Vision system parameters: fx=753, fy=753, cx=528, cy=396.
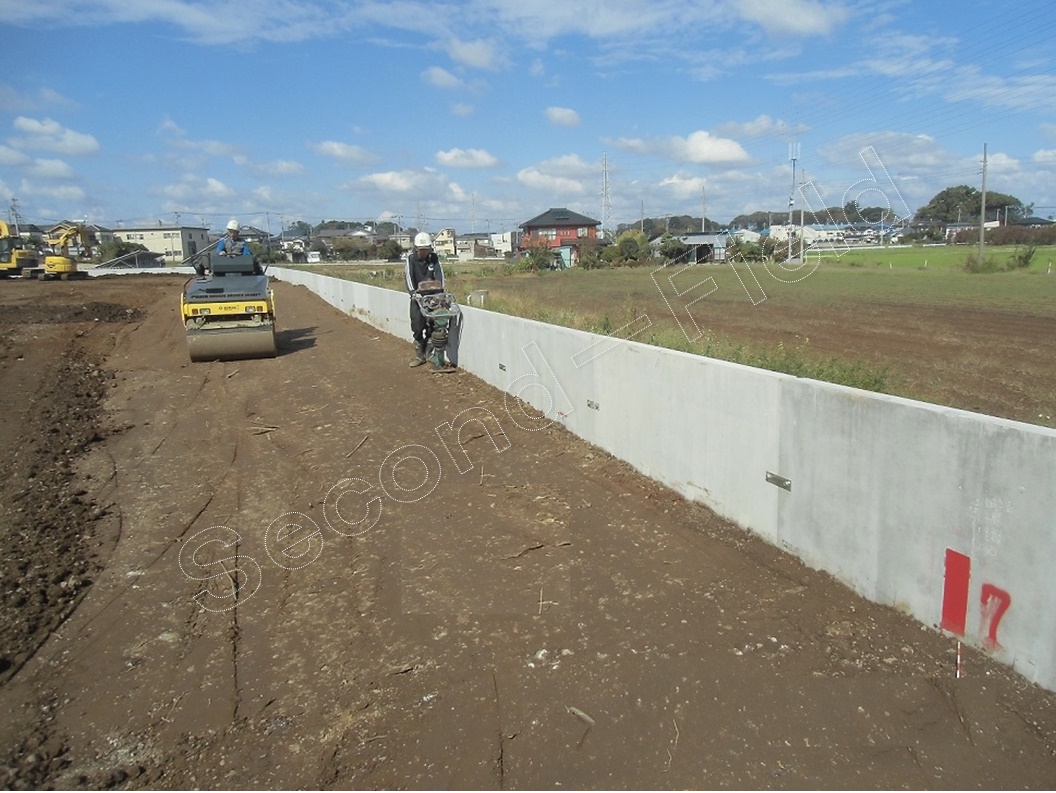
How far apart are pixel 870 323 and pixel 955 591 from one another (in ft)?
61.4

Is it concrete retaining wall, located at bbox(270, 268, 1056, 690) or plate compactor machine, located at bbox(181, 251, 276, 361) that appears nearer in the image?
concrete retaining wall, located at bbox(270, 268, 1056, 690)

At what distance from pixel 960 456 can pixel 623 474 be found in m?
3.53

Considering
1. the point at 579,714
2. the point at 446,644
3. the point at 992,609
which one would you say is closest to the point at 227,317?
the point at 446,644

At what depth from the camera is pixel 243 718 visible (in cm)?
381

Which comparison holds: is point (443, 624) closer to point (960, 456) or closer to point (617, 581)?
point (617, 581)

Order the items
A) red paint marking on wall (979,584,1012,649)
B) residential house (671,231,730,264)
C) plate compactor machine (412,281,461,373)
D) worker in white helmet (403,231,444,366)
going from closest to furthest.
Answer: red paint marking on wall (979,584,1012,649) < plate compactor machine (412,281,461,373) < worker in white helmet (403,231,444,366) < residential house (671,231,730,264)

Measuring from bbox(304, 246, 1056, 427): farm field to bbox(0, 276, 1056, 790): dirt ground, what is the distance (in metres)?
2.50

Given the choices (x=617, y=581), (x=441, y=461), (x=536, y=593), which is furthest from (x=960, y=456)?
(x=441, y=461)

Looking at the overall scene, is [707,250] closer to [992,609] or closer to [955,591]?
[955,591]

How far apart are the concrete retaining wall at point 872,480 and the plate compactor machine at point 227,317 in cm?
917

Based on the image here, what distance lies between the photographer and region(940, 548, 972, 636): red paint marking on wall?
3.91 meters

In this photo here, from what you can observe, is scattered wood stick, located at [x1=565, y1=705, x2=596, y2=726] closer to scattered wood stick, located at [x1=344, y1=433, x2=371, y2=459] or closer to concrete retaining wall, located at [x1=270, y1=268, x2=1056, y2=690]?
concrete retaining wall, located at [x1=270, y1=268, x2=1056, y2=690]

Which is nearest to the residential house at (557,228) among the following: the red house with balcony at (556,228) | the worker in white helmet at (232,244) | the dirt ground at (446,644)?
the red house with balcony at (556,228)

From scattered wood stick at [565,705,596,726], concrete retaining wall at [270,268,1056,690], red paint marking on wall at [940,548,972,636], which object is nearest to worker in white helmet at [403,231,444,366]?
concrete retaining wall at [270,268,1056,690]
